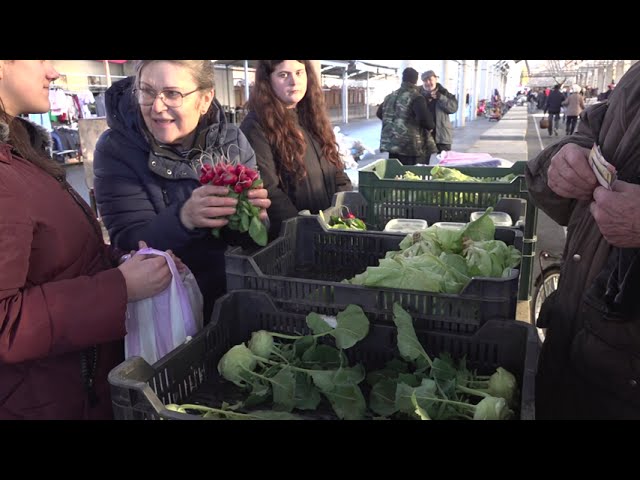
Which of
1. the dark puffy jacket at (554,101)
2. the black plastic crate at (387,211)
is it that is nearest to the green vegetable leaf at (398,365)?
the black plastic crate at (387,211)

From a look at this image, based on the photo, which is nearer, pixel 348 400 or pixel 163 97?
pixel 348 400

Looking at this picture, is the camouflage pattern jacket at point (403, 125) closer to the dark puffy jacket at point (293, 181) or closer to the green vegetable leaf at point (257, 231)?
the dark puffy jacket at point (293, 181)

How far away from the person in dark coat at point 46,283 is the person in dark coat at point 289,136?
1005 millimetres

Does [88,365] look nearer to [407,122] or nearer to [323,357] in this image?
[323,357]

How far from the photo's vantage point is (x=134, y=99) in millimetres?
1978

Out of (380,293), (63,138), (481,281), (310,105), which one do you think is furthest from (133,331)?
(63,138)

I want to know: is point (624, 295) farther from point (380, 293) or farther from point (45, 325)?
point (45, 325)

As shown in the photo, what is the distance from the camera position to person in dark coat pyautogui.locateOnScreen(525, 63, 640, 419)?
54.7 inches

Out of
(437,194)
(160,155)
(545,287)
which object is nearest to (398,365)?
(160,155)

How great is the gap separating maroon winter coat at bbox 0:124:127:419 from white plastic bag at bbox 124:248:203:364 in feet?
0.51

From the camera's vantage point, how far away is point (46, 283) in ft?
4.32

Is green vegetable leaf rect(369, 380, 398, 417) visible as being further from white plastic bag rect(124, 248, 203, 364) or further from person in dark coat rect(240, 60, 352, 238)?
person in dark coat rect(240, 60, 352, 238)

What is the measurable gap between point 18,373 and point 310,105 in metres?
2.00

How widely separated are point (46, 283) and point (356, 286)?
2.70ft
